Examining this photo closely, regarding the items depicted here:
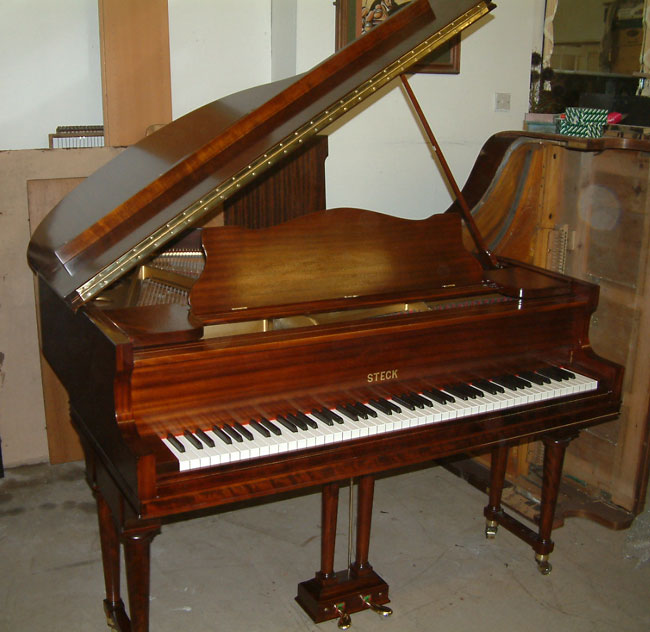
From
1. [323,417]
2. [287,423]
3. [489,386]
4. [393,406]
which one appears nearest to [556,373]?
[489,386]

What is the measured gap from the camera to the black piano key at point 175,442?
191 centimetres

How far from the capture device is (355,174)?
4035mm

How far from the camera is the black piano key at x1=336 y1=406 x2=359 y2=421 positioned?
2.14 m

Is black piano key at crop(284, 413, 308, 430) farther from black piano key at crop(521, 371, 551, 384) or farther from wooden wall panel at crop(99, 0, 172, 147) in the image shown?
wooden wall panel at crop(99, 0, 172, 147)

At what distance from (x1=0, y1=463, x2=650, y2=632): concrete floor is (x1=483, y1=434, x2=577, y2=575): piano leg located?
0.23 ft

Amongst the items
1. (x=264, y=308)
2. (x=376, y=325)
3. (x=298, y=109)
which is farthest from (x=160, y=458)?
(x=298, y=109)

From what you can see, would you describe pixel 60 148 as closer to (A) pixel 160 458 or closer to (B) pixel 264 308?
(B) pixel 264 308

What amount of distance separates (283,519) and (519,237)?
4.99ft

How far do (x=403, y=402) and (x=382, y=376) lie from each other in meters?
0.10

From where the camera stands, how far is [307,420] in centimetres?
210

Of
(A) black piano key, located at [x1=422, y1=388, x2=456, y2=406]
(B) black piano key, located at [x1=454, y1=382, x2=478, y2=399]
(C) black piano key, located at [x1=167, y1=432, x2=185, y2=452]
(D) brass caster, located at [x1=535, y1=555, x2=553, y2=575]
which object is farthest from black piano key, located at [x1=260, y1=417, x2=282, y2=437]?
(D) brass caster, located at [x1=535, y1=555, x2=553, y2=575]

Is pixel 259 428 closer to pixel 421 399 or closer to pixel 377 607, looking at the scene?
pixel 421 399

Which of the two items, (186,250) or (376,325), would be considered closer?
(376,325)

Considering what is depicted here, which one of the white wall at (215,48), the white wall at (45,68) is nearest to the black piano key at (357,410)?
the white wall at (215,48)
